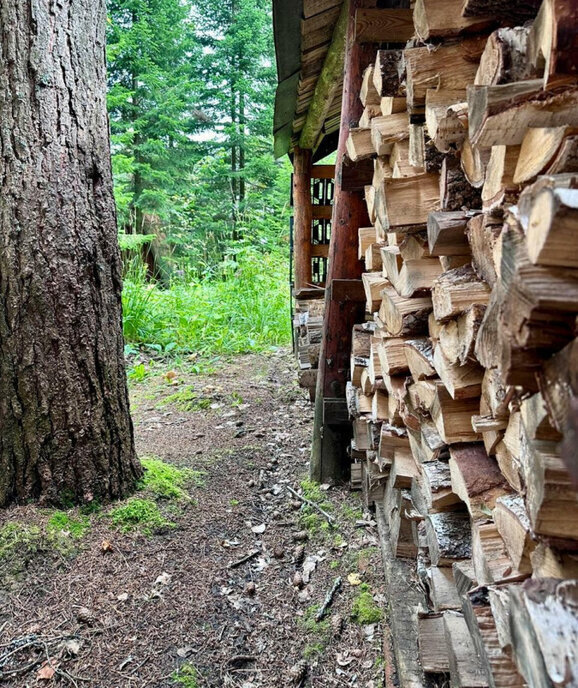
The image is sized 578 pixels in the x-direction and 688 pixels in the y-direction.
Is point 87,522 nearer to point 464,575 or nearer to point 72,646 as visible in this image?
point 72,646

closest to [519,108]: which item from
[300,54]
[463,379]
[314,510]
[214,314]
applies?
[463,379]

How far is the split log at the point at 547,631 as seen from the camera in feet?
2.15

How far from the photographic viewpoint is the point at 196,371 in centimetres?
526

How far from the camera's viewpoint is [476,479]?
1.31 m

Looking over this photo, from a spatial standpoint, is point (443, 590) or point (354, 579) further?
point (354, 579)

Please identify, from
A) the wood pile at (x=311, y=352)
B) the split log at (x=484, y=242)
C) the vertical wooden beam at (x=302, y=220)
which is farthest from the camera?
the vertical wooden beam at (x=302, y=220)

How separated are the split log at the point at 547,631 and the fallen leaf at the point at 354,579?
140 centimetres

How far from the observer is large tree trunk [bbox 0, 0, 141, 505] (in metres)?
2.07

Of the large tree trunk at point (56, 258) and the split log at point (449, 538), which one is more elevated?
the large tree trunk at point (56, 258)

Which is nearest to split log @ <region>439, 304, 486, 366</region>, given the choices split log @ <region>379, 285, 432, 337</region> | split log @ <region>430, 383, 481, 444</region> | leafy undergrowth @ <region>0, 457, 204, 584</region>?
split log @ <region>430, 383, 481, 444</region>

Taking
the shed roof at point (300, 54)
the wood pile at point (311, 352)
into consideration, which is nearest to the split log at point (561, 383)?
the shed roof at point (300, 54)

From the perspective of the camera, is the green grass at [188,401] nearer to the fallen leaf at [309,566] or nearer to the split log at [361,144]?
the fallen leaf at [309,566]

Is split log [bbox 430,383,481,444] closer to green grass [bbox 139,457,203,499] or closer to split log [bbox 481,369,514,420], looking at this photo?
split log [bbox 481,369,514,420]

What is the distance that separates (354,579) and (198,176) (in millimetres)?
13982
